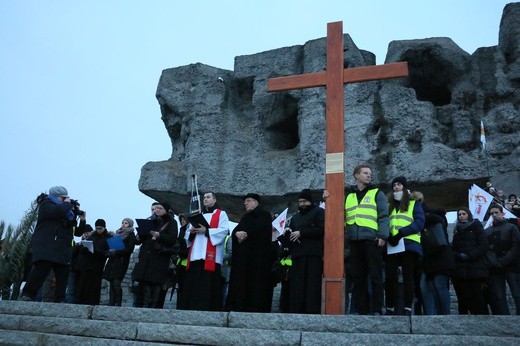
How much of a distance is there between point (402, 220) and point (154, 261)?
3.53m

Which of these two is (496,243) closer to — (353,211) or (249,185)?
(353,211)

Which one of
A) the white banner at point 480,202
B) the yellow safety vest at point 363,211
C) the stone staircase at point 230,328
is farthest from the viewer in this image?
the white banner at point 480,202

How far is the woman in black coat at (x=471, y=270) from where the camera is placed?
6.72m

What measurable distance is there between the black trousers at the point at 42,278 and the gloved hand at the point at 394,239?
13.9 feet

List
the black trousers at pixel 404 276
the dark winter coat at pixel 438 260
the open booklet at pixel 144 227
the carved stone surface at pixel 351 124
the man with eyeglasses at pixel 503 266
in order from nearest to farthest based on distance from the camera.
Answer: the black trousers at pixel 404 276, the dark winter coat at pixel 438 260, the man with eyeglasses at pixel 503 266, the open booklet at pixel 144 227, the carved stone surface at pixel 351 124

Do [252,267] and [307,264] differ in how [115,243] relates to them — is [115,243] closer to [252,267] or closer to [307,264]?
[252,267]

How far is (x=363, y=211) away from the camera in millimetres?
6227

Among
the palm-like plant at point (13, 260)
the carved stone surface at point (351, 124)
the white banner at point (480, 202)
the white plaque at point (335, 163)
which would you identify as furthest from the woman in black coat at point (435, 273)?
the palm-like plant at point (13, 260)

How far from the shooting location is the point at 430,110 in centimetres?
1252

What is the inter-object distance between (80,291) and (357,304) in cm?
468

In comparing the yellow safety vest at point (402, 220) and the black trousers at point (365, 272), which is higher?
the yellow safety vest at point (402, 220)

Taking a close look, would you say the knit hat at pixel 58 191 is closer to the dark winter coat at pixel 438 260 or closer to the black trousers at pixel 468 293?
the dark winter coat at pixel 438 260

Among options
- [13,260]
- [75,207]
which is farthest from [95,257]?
[13,260]

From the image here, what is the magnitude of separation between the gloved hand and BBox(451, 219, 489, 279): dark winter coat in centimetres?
109
